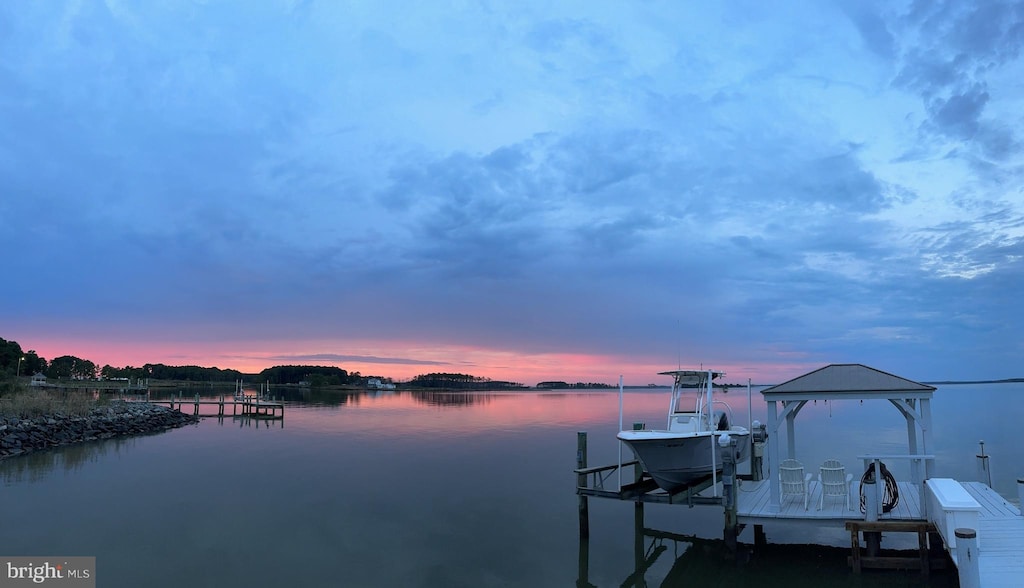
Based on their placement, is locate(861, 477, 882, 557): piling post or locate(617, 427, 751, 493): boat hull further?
locate(617, 427, 751, 493): boat hull

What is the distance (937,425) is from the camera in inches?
2008

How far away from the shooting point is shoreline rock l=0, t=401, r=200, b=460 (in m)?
30.2

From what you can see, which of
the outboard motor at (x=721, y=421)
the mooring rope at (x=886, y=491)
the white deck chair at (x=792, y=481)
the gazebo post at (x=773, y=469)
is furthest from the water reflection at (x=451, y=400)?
the mooring rope at (x=886, y=491)

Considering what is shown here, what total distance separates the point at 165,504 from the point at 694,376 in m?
17.8

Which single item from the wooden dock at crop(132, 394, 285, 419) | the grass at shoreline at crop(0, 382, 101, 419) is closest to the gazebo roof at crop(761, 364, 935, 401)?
the grass at shoreline at crop(0, 382, 101, 419)

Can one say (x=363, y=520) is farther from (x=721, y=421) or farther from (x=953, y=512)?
(x=953, y=512)

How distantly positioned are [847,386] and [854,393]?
223 mm

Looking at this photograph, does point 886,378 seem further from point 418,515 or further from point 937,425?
point 937,425

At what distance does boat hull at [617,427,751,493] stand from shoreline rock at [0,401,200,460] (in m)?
30.5

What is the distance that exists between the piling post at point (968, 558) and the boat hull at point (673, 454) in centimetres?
579

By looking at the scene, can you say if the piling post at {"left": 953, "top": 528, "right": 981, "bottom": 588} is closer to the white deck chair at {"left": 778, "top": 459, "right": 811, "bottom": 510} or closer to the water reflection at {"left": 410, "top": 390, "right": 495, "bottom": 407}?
the white deck chair at {"left": 778, "top": 459, "right": 811, "bottom": 510}

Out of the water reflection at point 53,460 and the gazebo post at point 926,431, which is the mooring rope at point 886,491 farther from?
the water reflection at point 53,460

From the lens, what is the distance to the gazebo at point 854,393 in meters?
12.8

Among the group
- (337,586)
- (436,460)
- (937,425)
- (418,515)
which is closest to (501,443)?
(436,460)
